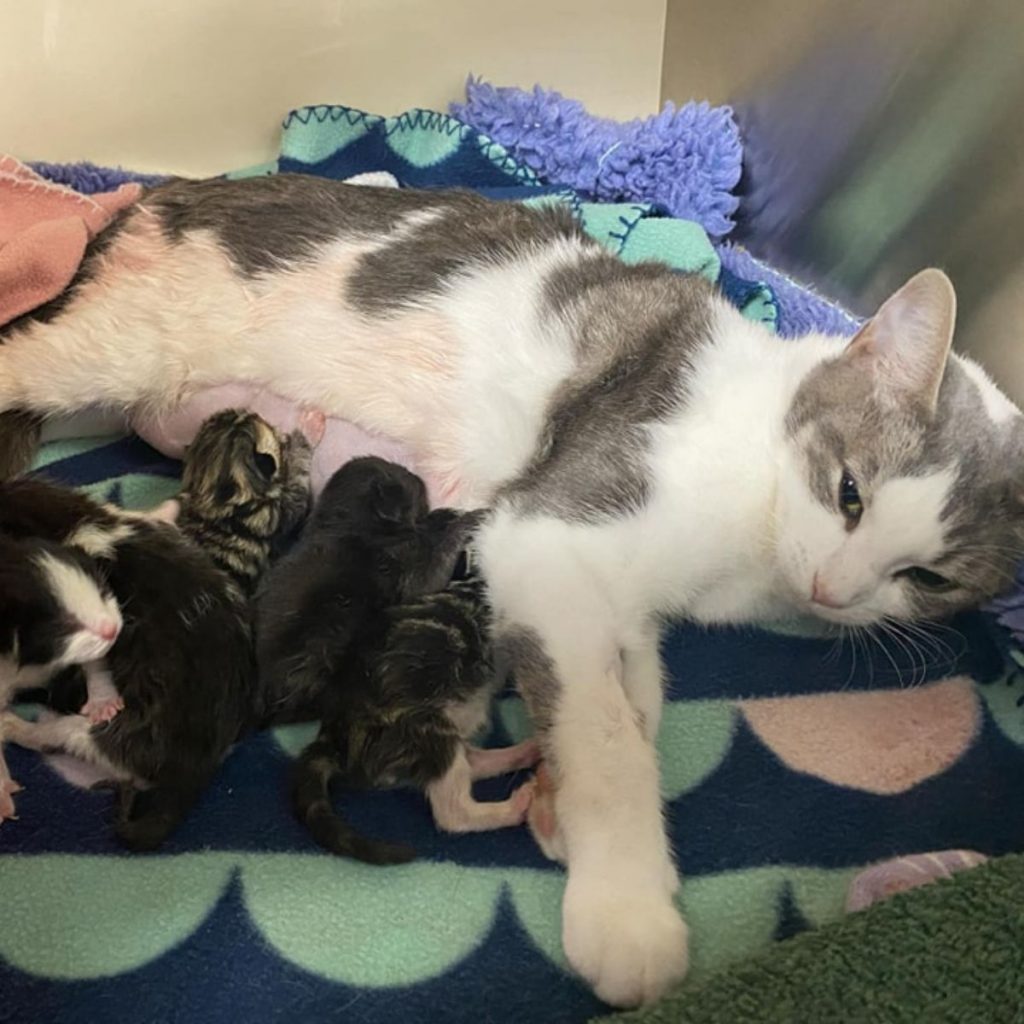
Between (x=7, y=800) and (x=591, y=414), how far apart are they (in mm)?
1016

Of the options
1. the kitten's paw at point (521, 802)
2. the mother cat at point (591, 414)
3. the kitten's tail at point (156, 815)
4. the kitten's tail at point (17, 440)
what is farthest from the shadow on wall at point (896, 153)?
the kitten's tail at point (17, 440)

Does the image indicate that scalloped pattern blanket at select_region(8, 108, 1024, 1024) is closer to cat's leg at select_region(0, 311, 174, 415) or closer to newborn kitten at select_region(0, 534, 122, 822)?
newborn kitten at select_region(0, 534, 122, 822)

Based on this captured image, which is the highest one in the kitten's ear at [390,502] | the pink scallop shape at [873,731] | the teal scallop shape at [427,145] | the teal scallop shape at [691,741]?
the teal scallop shape at [427,145]

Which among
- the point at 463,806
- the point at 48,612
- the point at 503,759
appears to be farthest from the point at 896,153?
the point at 48,612

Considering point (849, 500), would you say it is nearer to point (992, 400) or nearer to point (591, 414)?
point (992, 400)

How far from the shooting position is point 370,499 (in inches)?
67.7

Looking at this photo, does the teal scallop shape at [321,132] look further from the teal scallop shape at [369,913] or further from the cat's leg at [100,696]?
the teal scallop shape at [369,913]

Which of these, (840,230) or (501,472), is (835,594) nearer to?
(501,472)

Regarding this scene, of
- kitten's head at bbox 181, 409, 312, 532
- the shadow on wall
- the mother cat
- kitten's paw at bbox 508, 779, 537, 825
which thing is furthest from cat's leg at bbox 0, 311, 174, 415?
the shadow on wall

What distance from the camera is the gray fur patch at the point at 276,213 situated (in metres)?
1.95

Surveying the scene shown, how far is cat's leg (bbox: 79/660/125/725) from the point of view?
1447 millimetres

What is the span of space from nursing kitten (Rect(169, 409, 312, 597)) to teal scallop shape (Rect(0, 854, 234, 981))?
0.45 m

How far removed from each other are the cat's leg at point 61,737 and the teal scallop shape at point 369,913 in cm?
25

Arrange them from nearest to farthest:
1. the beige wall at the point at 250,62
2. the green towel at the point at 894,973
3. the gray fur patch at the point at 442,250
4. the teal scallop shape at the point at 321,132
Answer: the green towel at the point at 894,973 → the gray fur patch at the point at 442,250 → the beige wall at the point at 250,62 → the teal scallop shape at the point at 321,132
